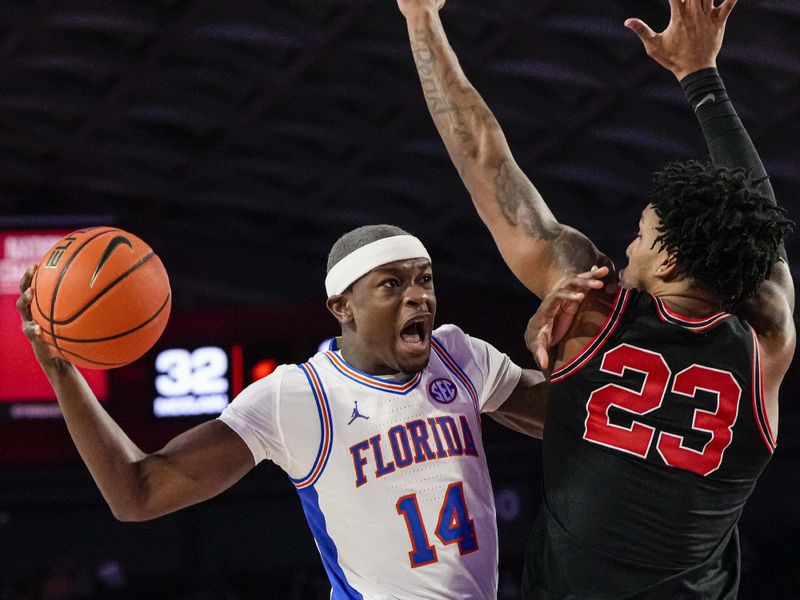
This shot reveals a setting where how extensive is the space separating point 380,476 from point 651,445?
2.75 feet

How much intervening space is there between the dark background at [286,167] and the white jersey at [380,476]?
7.05 metres

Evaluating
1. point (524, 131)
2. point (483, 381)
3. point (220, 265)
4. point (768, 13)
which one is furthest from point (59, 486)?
point (483, 381)

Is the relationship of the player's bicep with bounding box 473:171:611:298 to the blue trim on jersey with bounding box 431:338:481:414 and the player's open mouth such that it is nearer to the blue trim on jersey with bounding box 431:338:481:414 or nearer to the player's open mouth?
the player's open mouth

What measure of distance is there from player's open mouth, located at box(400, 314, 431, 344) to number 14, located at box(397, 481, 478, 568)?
46cm

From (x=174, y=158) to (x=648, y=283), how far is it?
11.4 metres

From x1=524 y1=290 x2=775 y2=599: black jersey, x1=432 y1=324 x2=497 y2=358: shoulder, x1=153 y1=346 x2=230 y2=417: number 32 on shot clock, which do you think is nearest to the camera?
x1=524 y1=290 x2=775 y2=599: black jersey

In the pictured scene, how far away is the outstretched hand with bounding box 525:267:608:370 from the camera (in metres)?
2.78

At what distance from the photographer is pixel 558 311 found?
2820 millimetres

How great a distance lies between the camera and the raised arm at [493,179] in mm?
2965

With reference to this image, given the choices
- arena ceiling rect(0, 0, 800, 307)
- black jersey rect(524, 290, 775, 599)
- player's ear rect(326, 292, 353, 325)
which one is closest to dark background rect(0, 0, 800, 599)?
arena ceiling rect(0, 0, 800, 307)

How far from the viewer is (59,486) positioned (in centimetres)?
1513

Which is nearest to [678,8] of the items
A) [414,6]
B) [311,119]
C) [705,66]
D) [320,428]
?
[705,66]

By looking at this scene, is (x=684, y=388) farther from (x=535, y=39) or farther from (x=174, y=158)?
(x=174, y=158)

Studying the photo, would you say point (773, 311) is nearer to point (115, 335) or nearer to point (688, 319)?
point (688, 319)
